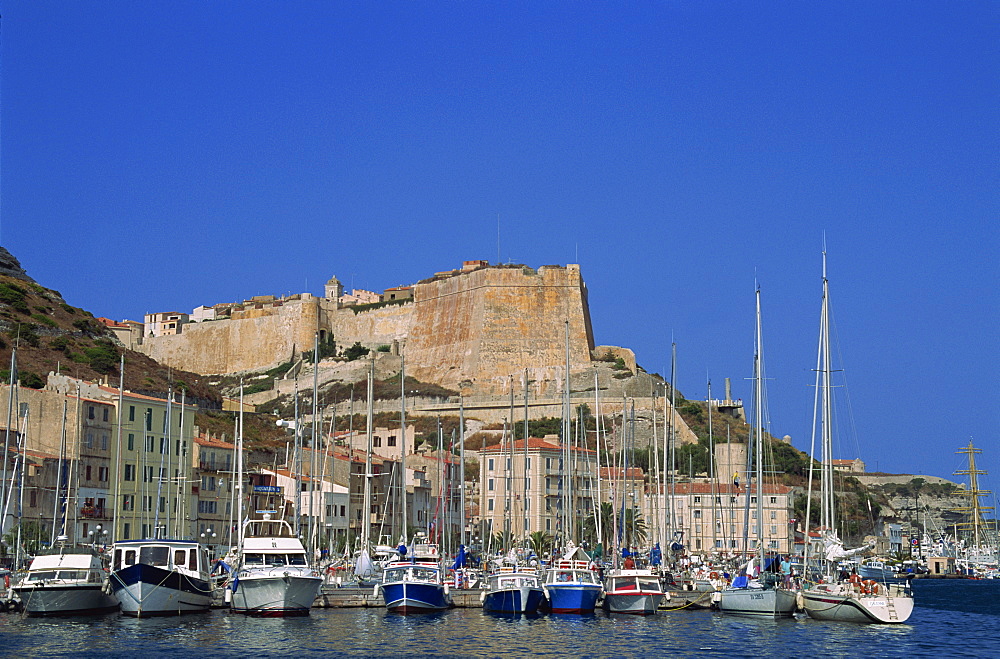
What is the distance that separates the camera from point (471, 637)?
3184cm

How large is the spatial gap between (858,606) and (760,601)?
103 inches

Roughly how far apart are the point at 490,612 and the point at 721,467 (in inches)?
1582

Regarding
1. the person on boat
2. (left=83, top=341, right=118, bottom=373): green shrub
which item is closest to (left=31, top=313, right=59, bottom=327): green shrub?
(left=83, top=341, right=118, bottom=373): green shrub

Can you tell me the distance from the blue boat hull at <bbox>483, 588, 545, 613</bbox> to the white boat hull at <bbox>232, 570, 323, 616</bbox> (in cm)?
547

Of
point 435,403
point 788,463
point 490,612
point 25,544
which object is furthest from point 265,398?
point 490,612

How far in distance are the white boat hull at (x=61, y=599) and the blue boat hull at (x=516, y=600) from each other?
34.7 feet

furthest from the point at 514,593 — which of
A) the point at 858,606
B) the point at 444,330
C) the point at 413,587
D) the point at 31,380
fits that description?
the point at 444,330

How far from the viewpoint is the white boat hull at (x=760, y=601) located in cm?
3569

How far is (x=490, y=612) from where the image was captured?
37.4 m

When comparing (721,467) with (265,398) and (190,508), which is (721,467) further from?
(265,398)

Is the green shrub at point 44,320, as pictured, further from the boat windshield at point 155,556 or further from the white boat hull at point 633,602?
the white boat hull at point 633,602

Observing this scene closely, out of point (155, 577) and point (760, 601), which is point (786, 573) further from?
point (155, 577)

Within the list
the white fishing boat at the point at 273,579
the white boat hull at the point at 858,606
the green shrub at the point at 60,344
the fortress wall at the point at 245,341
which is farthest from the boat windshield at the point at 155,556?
the fortress wall at the point at 245,341

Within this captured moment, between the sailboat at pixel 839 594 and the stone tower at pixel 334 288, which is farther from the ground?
the stone tower at pixel 334 288
